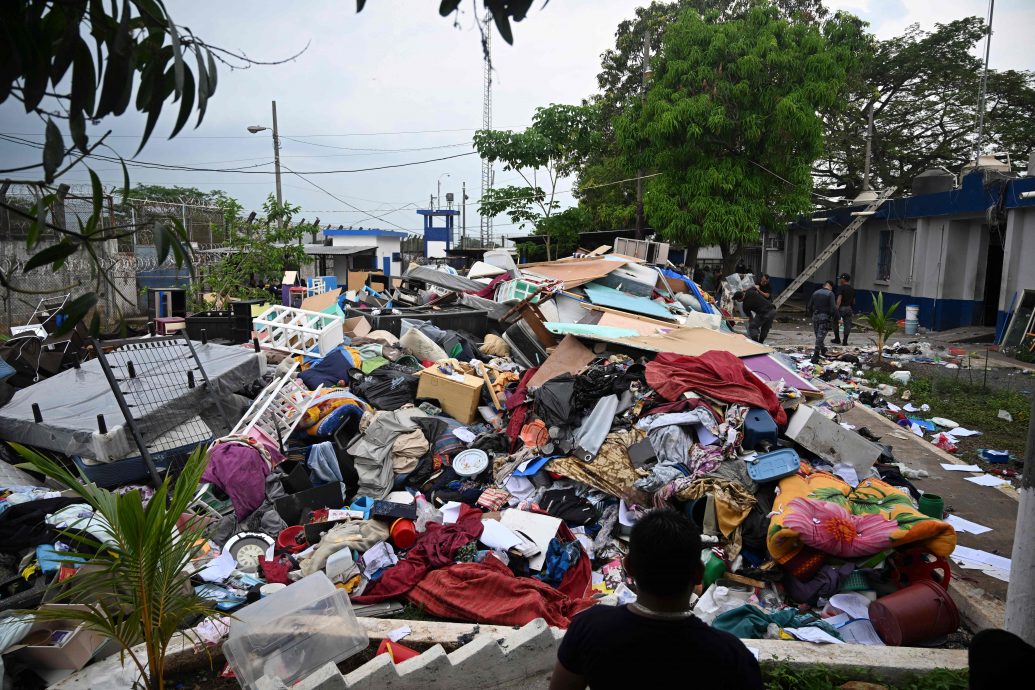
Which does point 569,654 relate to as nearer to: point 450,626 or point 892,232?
point 450,626

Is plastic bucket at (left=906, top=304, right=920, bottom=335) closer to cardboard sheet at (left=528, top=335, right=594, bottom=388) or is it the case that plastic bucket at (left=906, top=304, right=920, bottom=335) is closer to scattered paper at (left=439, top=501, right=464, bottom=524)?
→ cardboard sheet at (left=528, top=335, right=594, bottom=388)

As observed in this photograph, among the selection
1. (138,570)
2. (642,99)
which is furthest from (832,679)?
(642,99)

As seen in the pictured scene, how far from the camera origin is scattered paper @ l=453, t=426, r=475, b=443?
21.8ft

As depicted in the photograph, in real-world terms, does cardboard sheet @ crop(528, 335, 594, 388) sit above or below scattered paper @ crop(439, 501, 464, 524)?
above

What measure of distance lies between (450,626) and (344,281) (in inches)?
966

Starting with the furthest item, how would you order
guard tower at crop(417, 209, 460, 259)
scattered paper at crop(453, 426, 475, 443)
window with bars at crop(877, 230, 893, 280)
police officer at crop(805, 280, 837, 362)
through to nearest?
guard tower at crop(417, 209, 460, 259) < window with bars at crop(877, 230, 893, 280) < police officer at crop(805, 280, 837, 362) < scattered paper at crop(453, 426, 475, 443)

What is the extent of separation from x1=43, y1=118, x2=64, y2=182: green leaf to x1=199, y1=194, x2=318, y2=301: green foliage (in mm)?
12949

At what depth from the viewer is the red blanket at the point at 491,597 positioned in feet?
13.2

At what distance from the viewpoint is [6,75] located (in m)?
1.48

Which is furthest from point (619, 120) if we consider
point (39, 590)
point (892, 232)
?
point (39, 590)

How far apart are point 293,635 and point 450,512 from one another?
2.14 meters

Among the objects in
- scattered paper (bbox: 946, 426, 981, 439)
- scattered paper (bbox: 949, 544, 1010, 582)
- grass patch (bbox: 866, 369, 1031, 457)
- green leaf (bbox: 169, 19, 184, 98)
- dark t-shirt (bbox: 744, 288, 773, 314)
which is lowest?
scattered paper (bbox: 949, 544, 1010, 582)

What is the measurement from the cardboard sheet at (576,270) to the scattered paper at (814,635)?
26.8 ft

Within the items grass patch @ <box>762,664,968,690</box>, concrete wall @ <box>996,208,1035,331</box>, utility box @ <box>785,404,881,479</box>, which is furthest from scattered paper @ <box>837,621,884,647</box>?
concrete wall @ <box>996,208,1035,331</box>
